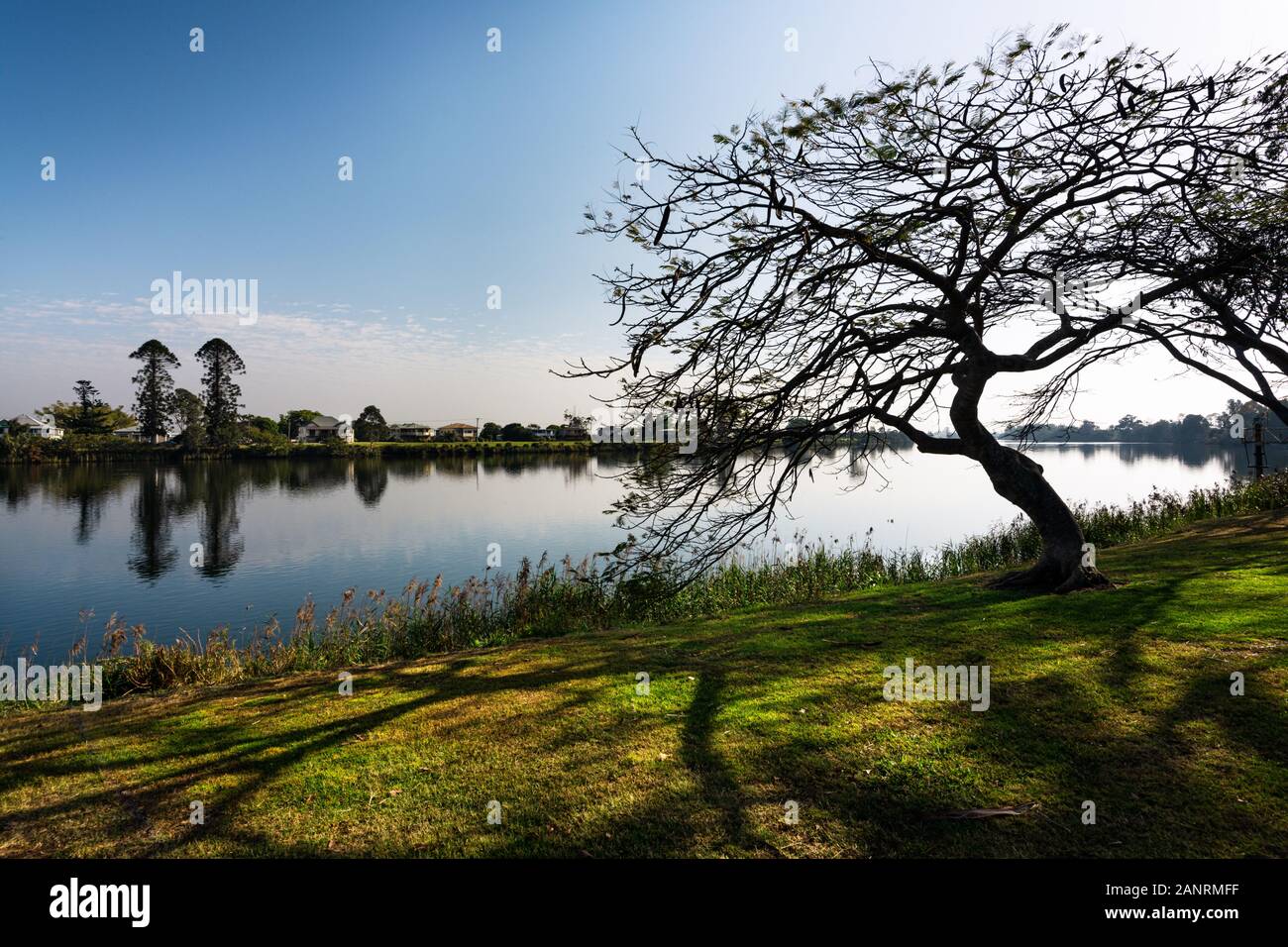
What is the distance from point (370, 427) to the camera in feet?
341

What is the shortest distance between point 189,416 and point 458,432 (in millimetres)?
52813

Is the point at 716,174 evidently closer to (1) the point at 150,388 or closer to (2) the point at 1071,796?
(2) the point at 1071,796

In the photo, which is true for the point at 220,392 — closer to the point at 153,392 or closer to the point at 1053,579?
the point at 153,392

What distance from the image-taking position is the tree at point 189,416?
7588 centimetres

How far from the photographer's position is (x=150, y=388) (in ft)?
253

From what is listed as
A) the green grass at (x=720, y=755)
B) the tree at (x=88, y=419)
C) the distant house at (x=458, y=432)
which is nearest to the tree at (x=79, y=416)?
the tree at (x=88, y=419)

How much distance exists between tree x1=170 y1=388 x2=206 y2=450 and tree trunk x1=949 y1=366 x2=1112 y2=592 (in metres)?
88.1

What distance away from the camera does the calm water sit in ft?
56.3

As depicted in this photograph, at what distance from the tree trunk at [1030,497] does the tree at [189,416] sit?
88.1m

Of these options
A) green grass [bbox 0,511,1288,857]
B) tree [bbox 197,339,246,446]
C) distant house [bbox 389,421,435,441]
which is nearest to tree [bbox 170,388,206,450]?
tree [bbox 197,339,246,446]

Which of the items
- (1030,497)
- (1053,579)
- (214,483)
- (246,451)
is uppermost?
(246,451)

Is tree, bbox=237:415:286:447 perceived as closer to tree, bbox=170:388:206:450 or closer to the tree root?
tree, bbox=170:388:206:450

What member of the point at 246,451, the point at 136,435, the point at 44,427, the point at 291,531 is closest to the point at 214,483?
the point at 291,531

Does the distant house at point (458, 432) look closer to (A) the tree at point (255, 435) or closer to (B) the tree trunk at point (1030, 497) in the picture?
(A) the tree at point (255, 435)
